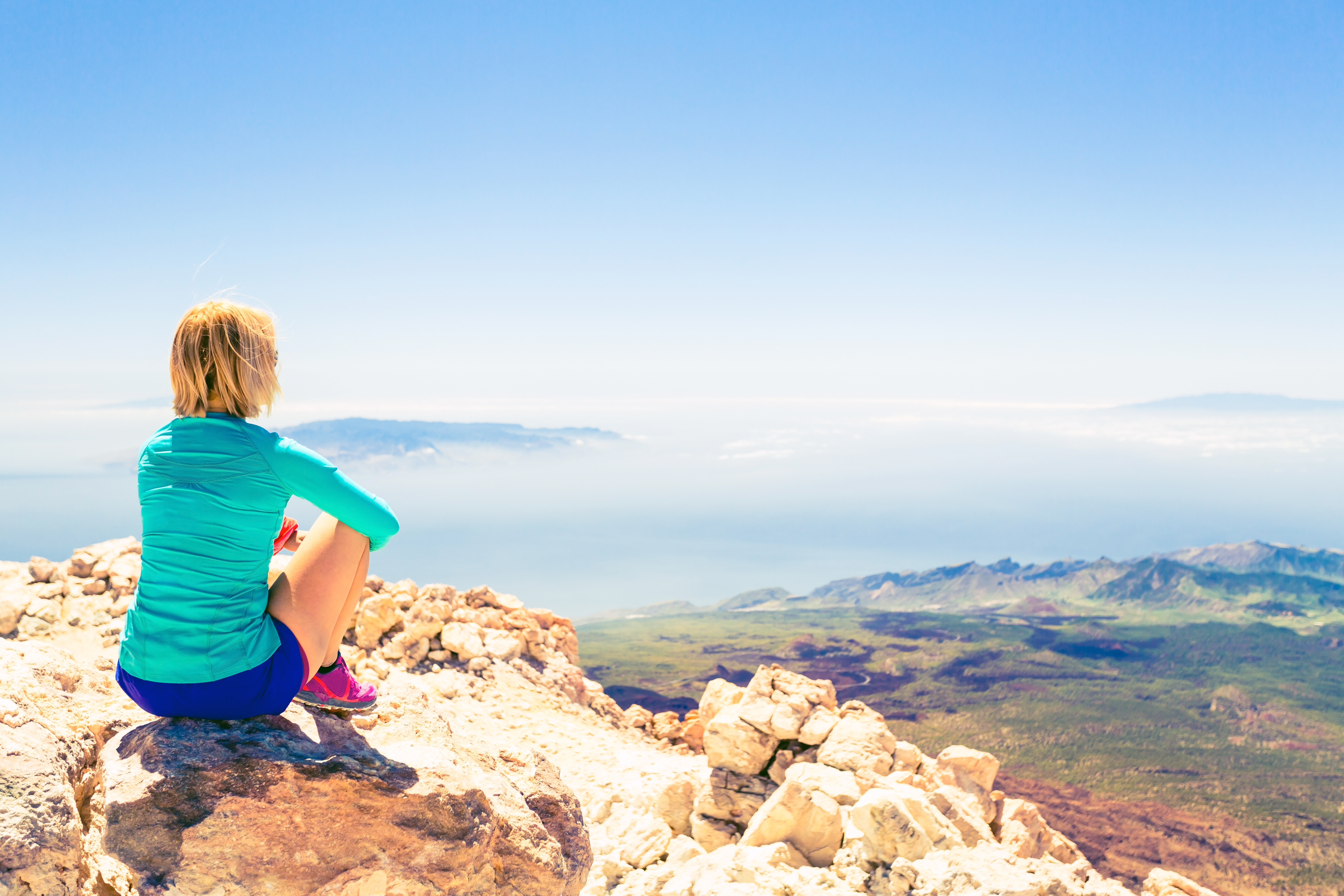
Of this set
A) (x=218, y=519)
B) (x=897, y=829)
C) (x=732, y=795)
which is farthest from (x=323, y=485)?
(x=732, y=795)

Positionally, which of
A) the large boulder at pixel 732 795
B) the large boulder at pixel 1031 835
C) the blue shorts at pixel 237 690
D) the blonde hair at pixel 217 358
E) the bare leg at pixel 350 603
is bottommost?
the large boulder at pixel 1031 835

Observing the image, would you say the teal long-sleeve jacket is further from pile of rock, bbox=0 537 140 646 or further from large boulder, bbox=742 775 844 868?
pile of rock, bbox=0 537 140 646

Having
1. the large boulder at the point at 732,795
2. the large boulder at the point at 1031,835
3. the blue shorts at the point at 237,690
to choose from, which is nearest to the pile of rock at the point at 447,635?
the large boulder at the point at 732,795

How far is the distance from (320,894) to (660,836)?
660 cm

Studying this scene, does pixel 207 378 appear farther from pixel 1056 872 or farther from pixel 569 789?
pixel 1056 872

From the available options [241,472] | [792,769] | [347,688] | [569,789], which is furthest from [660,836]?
[241,472]

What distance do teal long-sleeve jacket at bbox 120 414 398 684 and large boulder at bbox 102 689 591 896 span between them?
55 centimetres

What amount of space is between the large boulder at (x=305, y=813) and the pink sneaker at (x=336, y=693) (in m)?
0.12

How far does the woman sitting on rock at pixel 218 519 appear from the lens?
4582 mm

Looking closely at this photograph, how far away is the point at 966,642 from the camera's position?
17300cm

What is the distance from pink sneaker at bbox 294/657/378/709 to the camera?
Result: 220 inches

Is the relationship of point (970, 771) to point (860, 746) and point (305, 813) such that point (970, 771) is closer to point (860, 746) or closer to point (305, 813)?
point (860, 746)

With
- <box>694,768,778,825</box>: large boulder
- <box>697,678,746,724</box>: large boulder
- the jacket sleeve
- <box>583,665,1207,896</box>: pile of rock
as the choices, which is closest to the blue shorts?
the jacket sleeve

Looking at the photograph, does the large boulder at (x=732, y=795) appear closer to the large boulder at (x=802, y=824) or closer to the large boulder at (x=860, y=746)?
the large boulder at (x=860, y=746)
